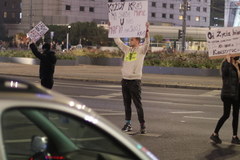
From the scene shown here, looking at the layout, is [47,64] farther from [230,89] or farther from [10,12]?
[10,12]

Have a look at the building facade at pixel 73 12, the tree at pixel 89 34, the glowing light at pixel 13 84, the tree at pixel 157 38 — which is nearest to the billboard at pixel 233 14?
the building facade at pixel 73 12

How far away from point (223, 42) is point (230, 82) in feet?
Result: 5.53

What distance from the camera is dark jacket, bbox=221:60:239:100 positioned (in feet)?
27.6

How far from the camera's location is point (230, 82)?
8.45 metres

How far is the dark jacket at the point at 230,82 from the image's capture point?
8406 mm

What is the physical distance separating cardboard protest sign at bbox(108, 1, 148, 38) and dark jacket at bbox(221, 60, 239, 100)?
2203mm

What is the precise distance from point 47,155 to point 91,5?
90763 mm

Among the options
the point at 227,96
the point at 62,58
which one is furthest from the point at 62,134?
the point at 62,58

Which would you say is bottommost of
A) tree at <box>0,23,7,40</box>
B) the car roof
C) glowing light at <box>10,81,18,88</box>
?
the car roof

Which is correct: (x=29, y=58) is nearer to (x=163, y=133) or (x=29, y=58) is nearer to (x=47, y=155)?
(x=163, y=133)

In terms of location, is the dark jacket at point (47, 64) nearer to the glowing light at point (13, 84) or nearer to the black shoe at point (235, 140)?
the black shoe at point (235, 140)

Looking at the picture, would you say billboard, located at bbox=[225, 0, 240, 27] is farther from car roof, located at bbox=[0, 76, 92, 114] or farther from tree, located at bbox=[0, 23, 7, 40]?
car roof, located at bbox=[0, 76, 92, 114]

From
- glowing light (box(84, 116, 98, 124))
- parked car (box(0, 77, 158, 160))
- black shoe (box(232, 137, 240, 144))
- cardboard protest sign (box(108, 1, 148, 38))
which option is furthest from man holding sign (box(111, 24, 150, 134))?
glowing light (box(84, 116, 98, 124))

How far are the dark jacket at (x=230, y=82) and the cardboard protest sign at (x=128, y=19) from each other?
220 cm
